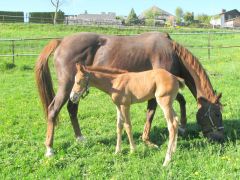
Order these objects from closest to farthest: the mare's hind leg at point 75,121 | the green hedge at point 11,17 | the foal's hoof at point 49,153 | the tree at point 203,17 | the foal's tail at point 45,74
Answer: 1. the foal's hoof at point 49,153
2. the foal's tail at point 45,74
3. the mare's hind leg at point 75,121
4. the green hedge at point 11,17
5. the tree at point 203,17

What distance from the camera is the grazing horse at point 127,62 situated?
567cm

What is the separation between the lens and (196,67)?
5801mm

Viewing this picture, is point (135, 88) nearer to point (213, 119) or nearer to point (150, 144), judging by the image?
point (150, 144)

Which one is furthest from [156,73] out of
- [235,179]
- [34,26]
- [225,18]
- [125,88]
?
[225,18]

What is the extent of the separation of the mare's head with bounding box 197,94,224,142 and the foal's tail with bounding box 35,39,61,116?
2.58 m

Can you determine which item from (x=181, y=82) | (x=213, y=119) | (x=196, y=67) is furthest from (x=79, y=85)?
(x=213, y=119)

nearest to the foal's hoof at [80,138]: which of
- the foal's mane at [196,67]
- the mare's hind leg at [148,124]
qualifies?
the mare's hind leg at [148,124]

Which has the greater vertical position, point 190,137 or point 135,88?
point 135,88

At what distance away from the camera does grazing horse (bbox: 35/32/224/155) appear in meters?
5.67

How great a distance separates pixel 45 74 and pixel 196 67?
2547 millimetres

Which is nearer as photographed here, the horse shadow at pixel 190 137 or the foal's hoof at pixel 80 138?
the horse shadow at pixel 190 137

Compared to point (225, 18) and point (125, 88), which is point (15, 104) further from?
point (225, 18)

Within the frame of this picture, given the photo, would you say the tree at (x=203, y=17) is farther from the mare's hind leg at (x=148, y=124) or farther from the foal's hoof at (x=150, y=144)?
the foal's hoof at (x=150, y=144)

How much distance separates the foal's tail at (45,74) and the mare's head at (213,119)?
8.48 ft
